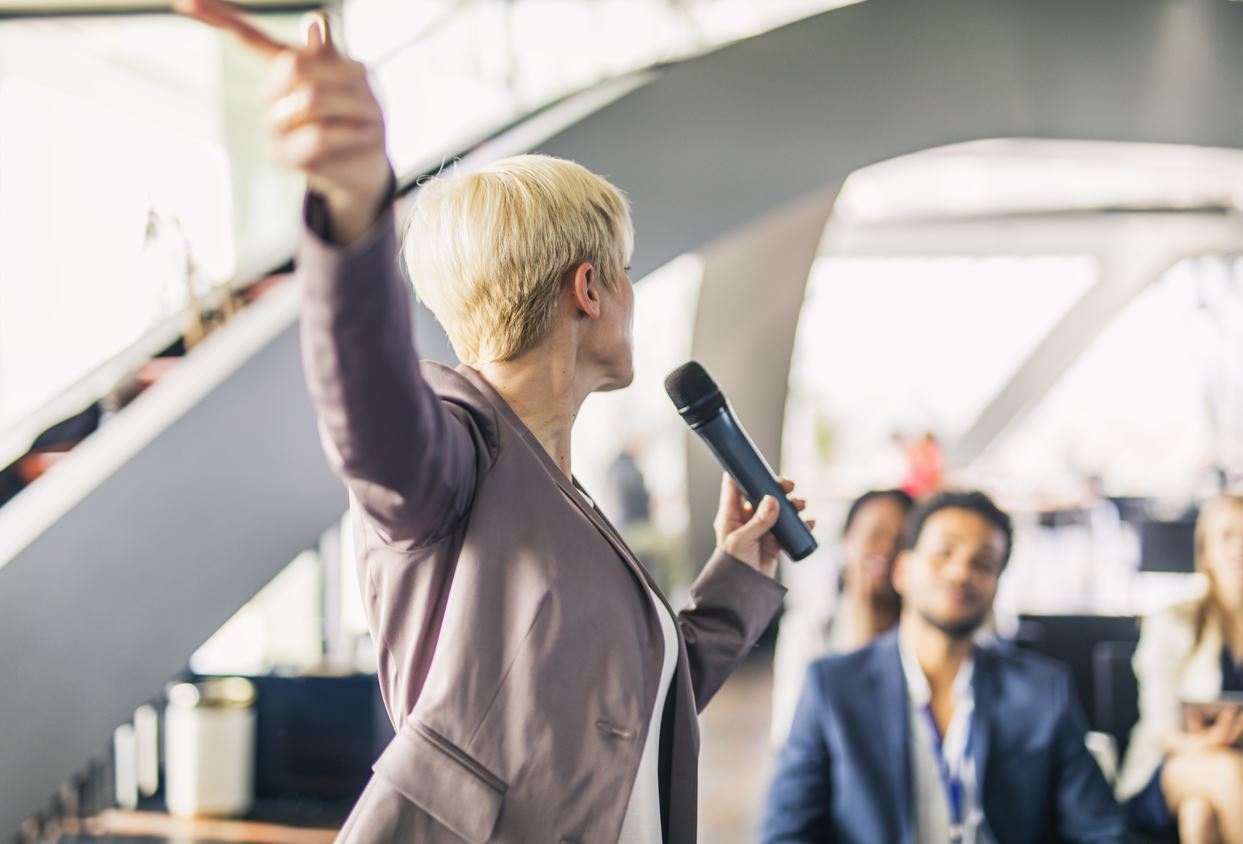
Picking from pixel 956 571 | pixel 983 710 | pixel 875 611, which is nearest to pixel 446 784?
pixel 983 710

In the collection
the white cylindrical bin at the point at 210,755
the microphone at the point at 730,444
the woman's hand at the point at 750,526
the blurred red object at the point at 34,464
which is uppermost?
the blurred red object at the point at 34,464

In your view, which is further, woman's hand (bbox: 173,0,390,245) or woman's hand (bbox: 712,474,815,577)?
woman's hand (bbox: 712,474,815,577)

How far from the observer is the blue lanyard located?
1857 mm

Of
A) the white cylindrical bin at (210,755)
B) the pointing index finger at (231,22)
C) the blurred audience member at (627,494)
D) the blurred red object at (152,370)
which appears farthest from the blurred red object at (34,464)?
the blurred audience member at (627,494)

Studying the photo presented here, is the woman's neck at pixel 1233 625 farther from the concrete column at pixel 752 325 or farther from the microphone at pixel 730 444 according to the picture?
the concrete column at pixel 752 325

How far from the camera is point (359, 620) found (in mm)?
4637

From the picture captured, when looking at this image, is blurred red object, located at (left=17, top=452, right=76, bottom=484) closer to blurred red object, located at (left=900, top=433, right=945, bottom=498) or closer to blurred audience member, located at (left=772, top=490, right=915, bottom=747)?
blurred audience member, located at (left=772, top=490, right=915, bottom=747)

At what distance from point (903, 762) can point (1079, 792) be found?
1.14 feet

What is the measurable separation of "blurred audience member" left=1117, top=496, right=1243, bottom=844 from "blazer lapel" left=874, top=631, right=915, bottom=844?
0.84 metres

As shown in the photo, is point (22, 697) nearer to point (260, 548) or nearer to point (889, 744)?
point (260, 548)

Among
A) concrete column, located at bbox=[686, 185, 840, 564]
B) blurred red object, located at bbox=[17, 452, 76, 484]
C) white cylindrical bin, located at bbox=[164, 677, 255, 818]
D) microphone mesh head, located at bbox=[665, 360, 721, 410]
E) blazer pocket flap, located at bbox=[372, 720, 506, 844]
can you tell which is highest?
concrete column, located at bbox=[686, 185, 840, 564]

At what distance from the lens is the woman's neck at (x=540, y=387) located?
0.90 meters

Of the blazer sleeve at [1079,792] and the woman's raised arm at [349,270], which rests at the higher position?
the woman's raised arm at [349,270]

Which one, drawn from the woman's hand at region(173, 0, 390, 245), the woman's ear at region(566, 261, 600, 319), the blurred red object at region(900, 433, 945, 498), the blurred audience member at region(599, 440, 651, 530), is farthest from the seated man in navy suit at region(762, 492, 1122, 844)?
the blurred audience member at region(599, 440, 651, 530)
